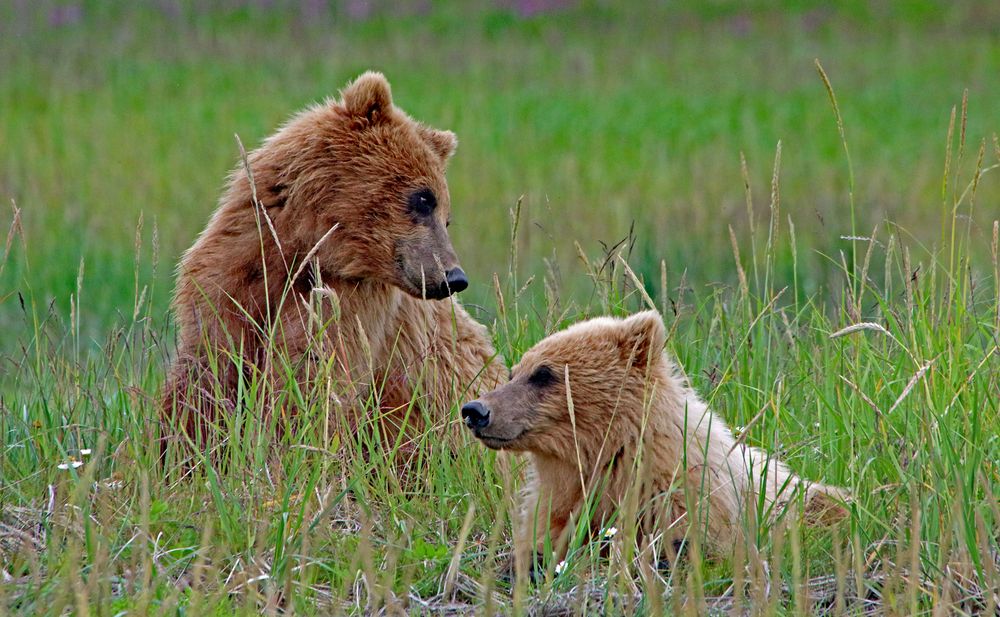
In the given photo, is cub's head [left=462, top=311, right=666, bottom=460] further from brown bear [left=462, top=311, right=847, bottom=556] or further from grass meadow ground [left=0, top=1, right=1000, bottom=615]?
grass meadow ground [left=0, top=1, right=1000, bottom=615]

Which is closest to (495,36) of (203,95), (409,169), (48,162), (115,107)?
(203,95)

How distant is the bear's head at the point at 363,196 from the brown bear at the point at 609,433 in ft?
2.40

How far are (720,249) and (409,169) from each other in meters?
6.13

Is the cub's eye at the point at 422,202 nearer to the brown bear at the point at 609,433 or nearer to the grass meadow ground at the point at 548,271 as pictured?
the grass meadow ground at the point at 548,271

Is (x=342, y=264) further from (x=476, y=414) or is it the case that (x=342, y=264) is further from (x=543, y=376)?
(x=476, y=414)

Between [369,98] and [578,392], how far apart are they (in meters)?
1.64

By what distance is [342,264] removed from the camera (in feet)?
17.6

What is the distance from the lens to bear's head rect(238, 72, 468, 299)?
534cm

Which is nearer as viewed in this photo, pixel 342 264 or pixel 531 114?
pixel 342 264

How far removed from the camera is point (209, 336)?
5.23m

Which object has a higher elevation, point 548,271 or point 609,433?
point 609,433

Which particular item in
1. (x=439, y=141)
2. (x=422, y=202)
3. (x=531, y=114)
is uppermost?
(x=439, y=141)

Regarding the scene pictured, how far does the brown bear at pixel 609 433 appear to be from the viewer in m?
4.36

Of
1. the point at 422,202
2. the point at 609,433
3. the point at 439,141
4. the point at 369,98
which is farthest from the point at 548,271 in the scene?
the point at 609,433
